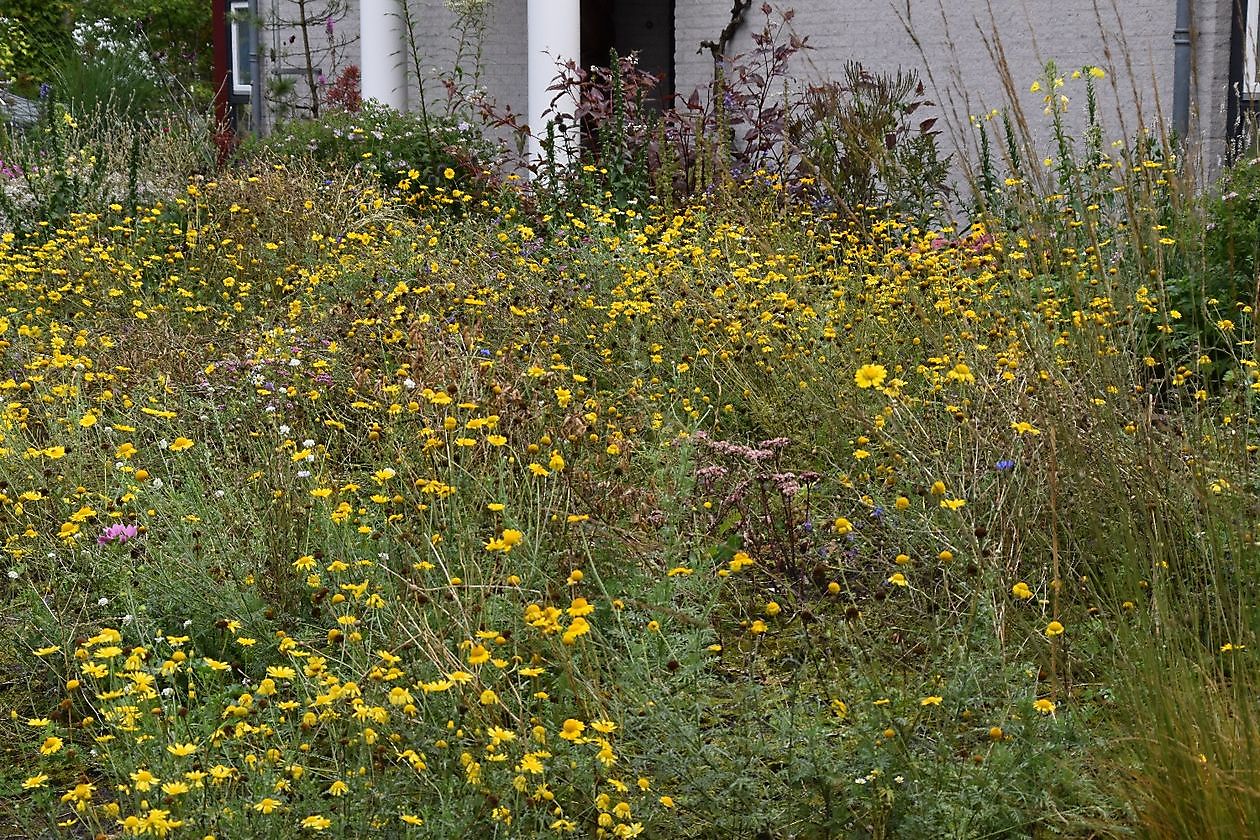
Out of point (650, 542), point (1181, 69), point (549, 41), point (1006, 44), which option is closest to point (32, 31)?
point (549, 41)

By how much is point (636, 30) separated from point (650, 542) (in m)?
12.3

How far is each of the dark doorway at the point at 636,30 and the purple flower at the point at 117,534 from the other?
11.4 metres

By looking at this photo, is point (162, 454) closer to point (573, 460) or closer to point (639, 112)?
point (573, 460)

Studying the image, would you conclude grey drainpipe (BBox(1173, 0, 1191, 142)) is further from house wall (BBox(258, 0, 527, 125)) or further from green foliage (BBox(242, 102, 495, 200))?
house wall (BBox(258, 0, 527, 125))

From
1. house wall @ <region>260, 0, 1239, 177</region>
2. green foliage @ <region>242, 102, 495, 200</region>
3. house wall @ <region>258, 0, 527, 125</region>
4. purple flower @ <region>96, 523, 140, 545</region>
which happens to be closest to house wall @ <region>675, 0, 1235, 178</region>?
house wall @ <region>260, 0, 1239, 177</region>

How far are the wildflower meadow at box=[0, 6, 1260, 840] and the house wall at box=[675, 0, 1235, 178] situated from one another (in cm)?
347

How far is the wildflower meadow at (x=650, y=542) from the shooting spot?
2.38m

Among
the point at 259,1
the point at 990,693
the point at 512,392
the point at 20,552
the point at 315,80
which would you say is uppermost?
the point at 259,1

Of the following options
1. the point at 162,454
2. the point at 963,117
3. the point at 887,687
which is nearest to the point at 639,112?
the point at 963,117

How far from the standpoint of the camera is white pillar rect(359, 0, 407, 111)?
1141 centimetres

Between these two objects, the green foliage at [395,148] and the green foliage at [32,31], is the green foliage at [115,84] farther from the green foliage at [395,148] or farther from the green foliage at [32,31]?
the green foliage at [32,31]

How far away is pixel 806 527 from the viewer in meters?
Answer: 3.48

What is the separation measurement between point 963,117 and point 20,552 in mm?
8638

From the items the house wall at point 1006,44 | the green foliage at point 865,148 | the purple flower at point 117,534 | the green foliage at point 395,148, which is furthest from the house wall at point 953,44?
the purple flower at point 117,534
